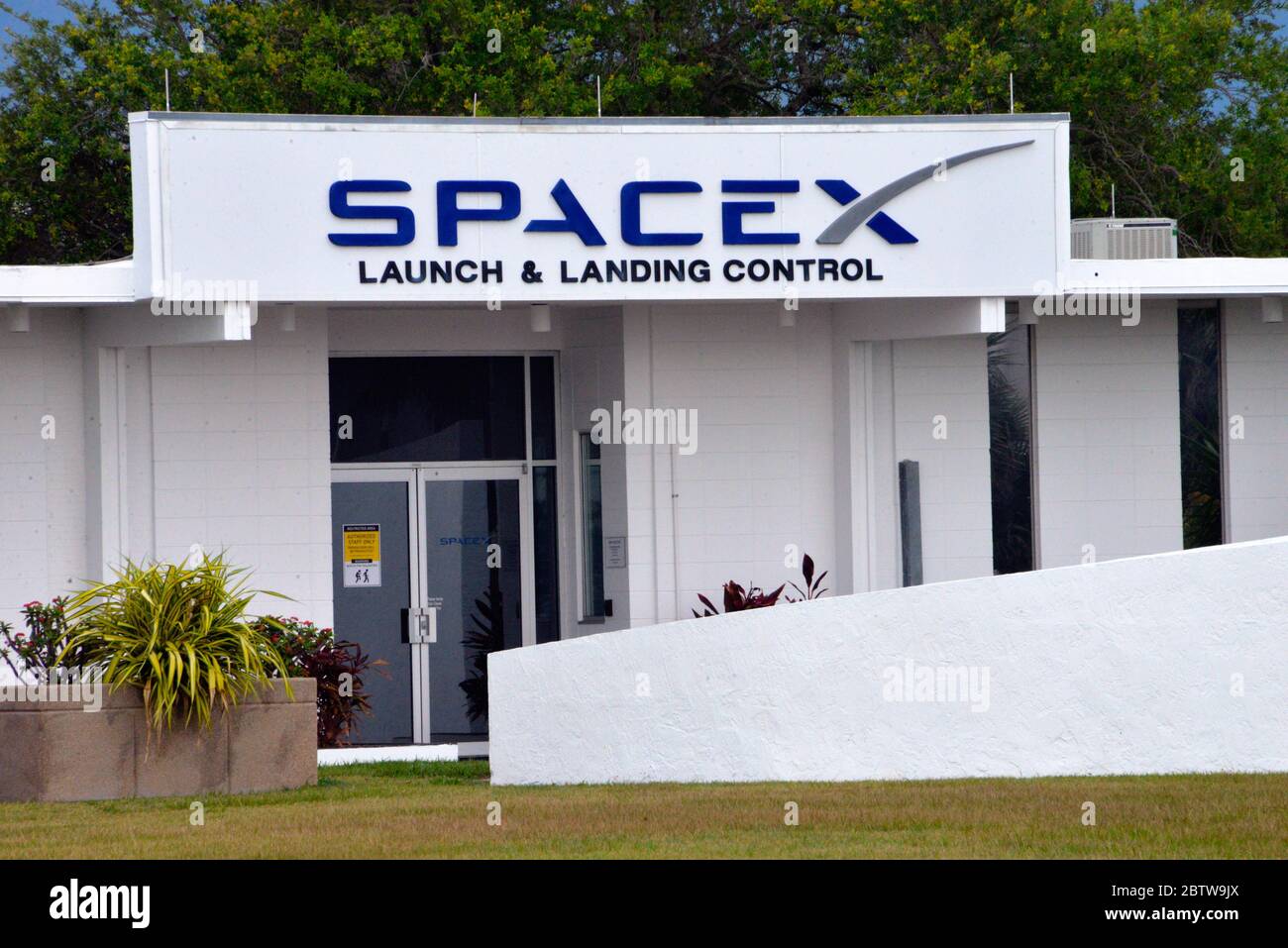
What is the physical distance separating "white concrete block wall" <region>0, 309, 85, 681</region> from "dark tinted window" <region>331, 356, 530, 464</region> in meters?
2.21

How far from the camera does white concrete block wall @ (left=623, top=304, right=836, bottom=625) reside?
15.2 meters

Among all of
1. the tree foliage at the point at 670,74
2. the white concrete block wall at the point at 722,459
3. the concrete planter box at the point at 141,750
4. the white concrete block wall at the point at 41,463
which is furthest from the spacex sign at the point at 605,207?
the tree foliage at the point at 670,74

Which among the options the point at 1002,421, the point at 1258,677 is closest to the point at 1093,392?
the point at 1002,421

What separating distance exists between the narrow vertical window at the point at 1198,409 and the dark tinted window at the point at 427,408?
18.9ft

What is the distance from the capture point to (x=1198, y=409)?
16.0 metres

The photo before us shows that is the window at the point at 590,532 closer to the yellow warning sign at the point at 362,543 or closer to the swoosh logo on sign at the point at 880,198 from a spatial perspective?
the yellow warning sign at the point at 362,543

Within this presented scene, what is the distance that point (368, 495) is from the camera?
15773mm

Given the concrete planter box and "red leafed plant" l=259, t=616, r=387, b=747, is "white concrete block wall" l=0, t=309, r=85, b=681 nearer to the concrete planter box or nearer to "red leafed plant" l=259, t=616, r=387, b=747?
"red leafed plant" l=259, t=616, r=387, b=747

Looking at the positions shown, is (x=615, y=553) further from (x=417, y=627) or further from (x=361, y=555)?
(x=361, y=555)

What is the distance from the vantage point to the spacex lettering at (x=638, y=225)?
13.7 meters

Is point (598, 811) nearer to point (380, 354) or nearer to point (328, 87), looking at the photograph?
point (380, 354)

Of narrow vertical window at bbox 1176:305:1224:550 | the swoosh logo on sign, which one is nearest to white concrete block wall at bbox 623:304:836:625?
the swoosh logo on sign

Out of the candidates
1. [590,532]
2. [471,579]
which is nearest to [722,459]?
[590,532]

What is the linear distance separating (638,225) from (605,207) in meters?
0.28
